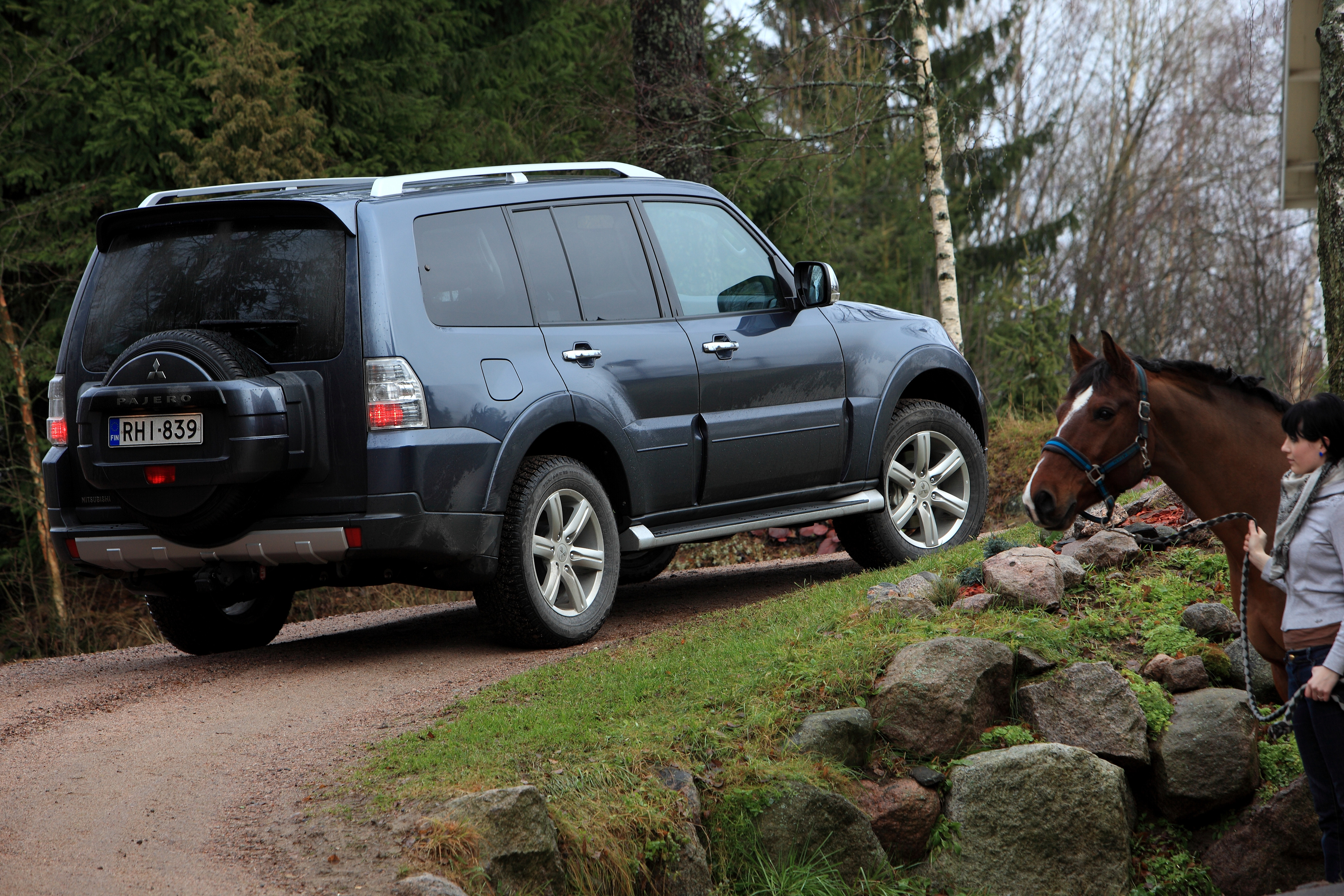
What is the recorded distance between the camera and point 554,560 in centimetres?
661

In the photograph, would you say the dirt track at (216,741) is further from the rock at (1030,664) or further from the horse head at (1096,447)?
the horse head at (1096,447)

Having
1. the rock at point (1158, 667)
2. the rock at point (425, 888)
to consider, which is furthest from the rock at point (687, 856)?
the rock at point (1158, 667)

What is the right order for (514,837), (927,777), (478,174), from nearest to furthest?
(514,837)
(927,777)
(478,174)

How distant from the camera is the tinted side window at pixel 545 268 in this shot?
6676mm

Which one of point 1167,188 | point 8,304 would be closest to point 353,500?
point 8,304

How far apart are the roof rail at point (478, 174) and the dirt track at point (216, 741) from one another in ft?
7.77

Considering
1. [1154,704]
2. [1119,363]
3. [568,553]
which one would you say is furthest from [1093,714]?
[568,553]

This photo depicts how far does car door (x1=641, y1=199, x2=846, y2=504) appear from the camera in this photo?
285 inches

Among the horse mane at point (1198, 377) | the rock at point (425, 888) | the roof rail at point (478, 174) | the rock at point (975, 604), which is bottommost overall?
the rock at point (425, 888)

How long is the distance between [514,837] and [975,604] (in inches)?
106

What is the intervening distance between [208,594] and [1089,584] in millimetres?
4707

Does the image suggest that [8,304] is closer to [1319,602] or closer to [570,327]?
[570,327]

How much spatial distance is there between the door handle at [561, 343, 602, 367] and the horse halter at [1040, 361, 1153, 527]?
277 cm

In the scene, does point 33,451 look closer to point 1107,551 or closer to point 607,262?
point 607,262
